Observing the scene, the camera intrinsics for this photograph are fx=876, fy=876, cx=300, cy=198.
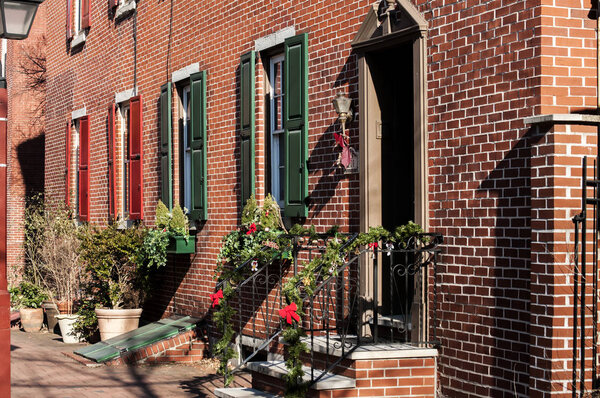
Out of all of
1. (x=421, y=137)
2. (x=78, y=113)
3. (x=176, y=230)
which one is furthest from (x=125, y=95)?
(x=421, y=137)

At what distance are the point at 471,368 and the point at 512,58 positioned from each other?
2439 mm

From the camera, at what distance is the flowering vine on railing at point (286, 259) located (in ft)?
23.3

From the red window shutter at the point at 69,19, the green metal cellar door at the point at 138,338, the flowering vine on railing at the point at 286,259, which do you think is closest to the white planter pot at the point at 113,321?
the green metal cellar door at the point at 138,338

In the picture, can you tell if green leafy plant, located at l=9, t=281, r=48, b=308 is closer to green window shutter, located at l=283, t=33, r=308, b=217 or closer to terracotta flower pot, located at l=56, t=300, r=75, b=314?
terracotta flower pot, located at l=56, t=300, r=75, b=314

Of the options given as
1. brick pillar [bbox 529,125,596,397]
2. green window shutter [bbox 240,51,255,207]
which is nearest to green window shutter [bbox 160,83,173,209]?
green window shutter [bbox 240,51,255,207]

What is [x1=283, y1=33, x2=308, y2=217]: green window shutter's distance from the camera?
30.7ft

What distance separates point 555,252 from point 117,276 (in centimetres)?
866

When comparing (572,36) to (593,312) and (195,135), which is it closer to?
Answer: (593,312)

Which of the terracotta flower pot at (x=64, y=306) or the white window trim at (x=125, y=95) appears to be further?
the terracotta flower pot at (x=64, y=306)

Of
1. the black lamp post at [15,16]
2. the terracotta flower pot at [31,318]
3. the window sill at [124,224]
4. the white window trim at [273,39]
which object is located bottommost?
the terracotta flower pot at [31,318]

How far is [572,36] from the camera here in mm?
6363

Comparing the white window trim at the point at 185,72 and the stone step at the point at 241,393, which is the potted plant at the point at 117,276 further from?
the stone step at the point at 241,393

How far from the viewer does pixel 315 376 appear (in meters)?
7.41

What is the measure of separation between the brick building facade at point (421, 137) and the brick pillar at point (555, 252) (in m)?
0.01
